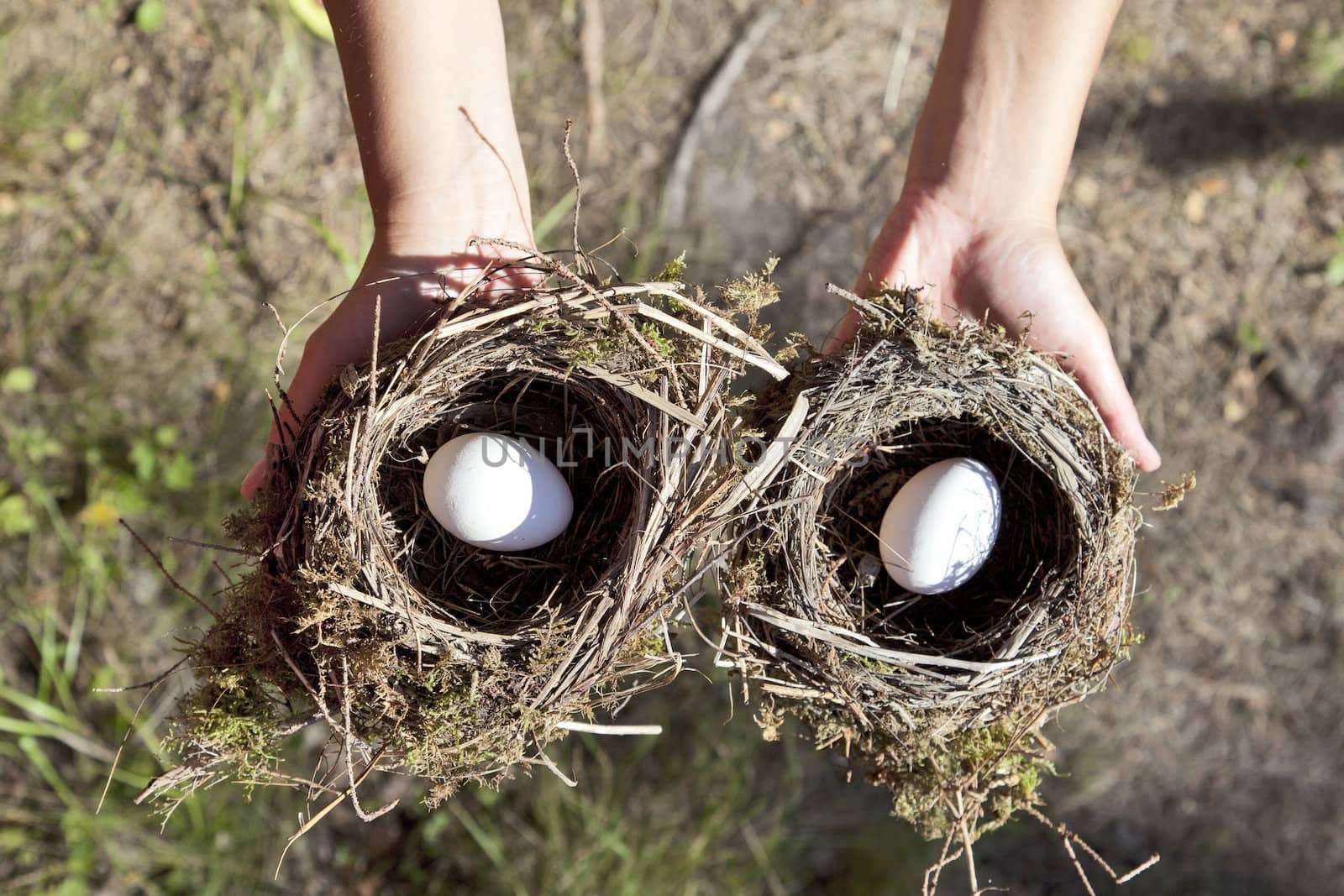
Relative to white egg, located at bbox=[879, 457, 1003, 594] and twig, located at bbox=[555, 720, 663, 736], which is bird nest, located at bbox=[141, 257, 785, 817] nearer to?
twig, located at bbox=[555, 720, 663, 736]

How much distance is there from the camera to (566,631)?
1734 millimetres

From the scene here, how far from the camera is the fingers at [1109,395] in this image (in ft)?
6.73

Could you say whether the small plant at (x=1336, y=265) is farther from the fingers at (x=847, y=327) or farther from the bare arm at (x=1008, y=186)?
the fingers at (x=847, y=327)

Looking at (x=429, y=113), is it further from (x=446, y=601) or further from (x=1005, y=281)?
(x=1005, y=281)

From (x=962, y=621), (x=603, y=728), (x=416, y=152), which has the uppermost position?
(x=416, y=152)

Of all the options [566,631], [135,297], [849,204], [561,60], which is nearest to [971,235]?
[849,204]

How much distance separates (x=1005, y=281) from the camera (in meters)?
2.12

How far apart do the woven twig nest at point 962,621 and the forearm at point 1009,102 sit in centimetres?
50

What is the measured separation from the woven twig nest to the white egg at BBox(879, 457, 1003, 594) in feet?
0.34

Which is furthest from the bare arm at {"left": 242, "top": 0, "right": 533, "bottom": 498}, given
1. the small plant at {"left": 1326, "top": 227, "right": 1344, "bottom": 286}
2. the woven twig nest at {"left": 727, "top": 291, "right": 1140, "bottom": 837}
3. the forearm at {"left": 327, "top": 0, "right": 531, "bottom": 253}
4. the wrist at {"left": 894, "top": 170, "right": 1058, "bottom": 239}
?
the small plant at {"left": 1326, "top": 227, "right": 1344, "bottom": 286}

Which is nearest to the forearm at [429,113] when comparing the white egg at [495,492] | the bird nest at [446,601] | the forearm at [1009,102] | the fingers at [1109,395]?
the bird nest at [446,601]

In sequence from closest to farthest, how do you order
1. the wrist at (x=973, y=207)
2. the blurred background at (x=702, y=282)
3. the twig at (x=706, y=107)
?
the wrist at (x=973, y=207), the blurred background at (x=702, y=282), the twig at (x=706, y=107)

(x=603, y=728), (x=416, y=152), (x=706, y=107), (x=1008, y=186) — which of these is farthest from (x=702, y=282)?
(x=603, y=728)

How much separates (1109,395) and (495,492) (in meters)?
1.38
